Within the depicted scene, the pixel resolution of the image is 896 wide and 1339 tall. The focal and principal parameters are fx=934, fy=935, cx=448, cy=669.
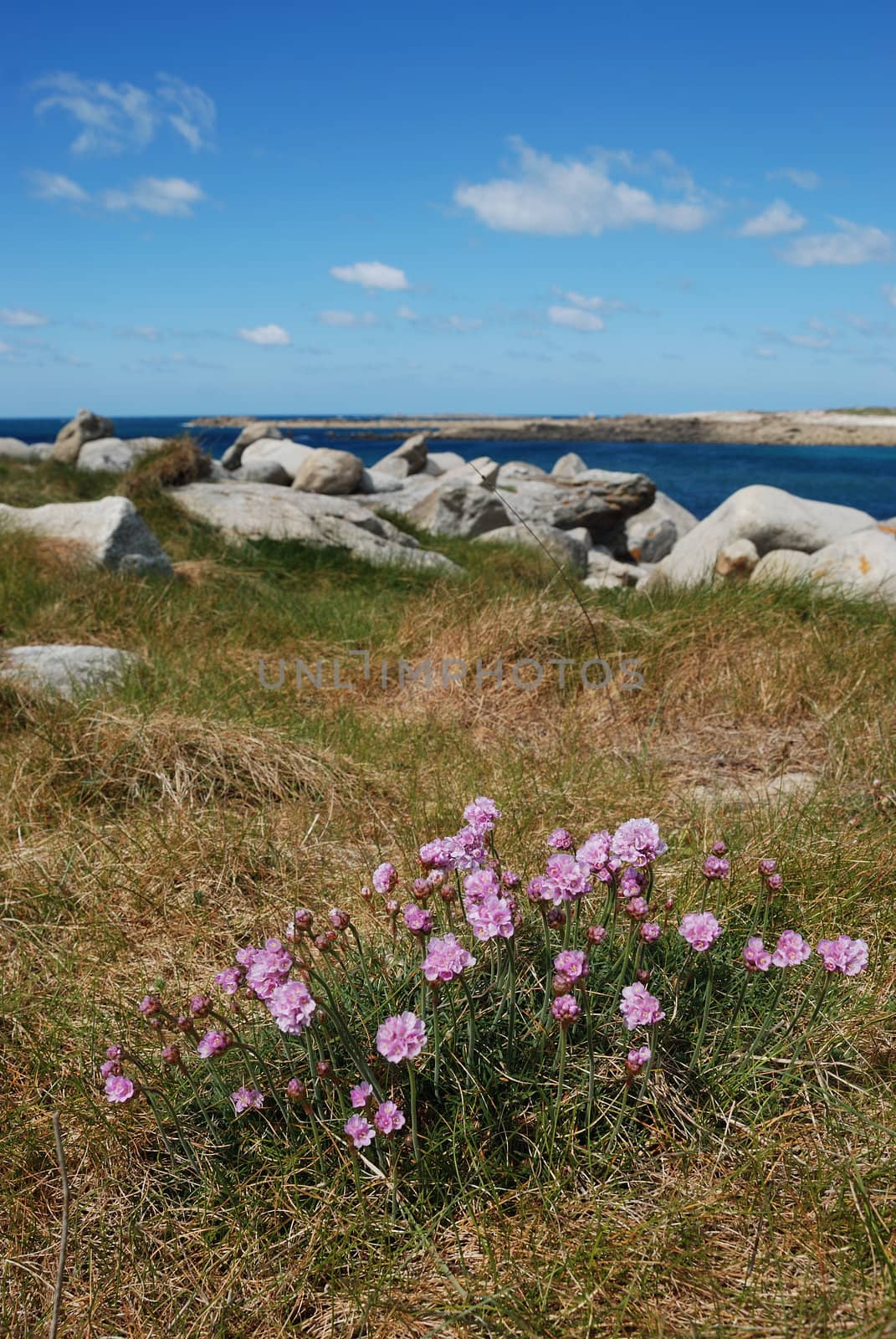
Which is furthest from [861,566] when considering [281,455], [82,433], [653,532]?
[82,433]

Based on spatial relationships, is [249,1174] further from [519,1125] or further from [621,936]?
[621,936]

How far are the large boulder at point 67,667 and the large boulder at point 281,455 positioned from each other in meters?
8.53

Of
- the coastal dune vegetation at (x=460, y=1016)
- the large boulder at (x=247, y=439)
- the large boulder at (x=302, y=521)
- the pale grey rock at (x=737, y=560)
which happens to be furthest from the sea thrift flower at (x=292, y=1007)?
the large boulder at (x=247, y=439)

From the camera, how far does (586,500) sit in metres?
12.3

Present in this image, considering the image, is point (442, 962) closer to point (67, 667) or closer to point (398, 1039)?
point (398, 1039)

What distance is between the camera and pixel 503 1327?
133 cm

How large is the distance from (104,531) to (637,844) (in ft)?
16.6

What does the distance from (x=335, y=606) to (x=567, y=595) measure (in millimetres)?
1319

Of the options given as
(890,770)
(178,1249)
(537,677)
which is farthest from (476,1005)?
(537,677)

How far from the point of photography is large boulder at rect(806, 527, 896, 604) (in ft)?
17.2

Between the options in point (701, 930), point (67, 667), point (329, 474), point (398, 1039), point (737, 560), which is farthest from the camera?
point (329, 474)

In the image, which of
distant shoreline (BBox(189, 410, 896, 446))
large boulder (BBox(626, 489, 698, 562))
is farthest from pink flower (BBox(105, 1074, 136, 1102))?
distant shoreline (BBox(189, 410, 896, 446))

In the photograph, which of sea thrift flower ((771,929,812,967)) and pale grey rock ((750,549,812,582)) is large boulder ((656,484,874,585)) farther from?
sea thrift flower ((771,929,812,967))

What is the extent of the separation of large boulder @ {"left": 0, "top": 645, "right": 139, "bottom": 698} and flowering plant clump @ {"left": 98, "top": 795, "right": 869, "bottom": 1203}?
2220 mm
